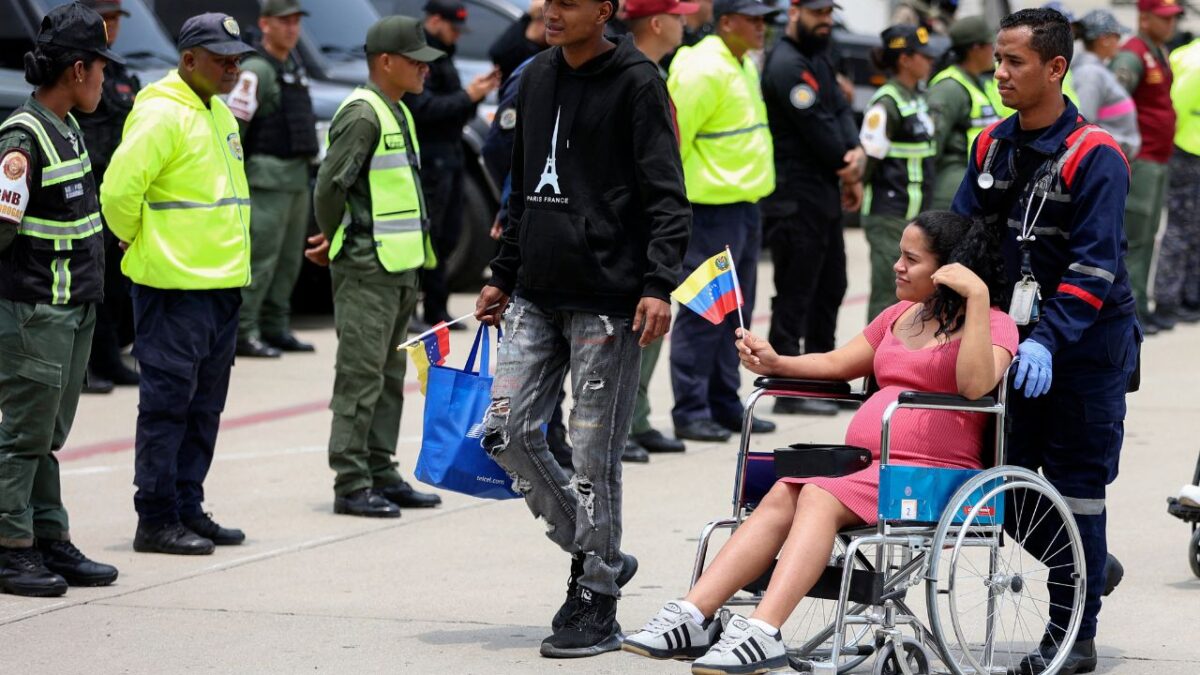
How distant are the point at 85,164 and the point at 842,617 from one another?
2955mm

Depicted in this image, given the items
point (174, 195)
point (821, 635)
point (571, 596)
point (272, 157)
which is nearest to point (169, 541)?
point (174, 195)

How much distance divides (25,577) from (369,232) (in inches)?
76.3

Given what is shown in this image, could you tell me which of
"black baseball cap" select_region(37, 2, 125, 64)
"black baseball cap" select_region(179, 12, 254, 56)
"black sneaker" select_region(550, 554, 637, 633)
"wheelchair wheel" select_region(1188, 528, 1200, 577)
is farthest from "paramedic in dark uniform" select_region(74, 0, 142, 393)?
"wheelchair wheel" select_region(1188, 528, 1200, 577)

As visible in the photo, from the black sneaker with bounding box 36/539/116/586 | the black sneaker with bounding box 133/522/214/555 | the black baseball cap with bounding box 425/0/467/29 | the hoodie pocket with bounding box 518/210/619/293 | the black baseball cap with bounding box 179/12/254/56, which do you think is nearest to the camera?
the hoodie pocket with bounding box 518/210/619/293

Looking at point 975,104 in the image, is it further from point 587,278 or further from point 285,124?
point 587,278

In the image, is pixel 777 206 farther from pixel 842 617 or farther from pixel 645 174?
pixel 842 617

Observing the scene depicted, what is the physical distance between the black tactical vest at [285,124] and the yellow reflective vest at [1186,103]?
18.6 feet

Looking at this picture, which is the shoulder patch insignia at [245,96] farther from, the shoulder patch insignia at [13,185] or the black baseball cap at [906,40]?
the shoulder patch insignia at [13,185]

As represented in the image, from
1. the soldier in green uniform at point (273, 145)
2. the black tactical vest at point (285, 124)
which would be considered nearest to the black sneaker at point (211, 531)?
the soldier in green uniform at point (273, 145)

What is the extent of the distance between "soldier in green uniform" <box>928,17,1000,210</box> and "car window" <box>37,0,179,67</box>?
4.36 metres

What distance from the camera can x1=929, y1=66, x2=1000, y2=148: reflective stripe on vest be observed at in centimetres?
1056

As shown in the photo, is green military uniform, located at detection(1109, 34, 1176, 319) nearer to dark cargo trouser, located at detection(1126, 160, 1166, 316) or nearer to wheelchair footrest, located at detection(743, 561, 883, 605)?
dark cargo trouser, located at detection(1126, 160, 1166, 316)

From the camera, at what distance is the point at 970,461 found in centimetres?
514

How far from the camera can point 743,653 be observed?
4.76 m
